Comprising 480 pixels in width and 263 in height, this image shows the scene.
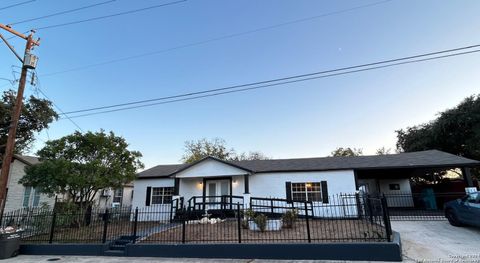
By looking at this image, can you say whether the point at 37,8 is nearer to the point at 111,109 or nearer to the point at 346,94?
the point at 111,109

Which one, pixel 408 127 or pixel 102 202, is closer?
pixel 102 202

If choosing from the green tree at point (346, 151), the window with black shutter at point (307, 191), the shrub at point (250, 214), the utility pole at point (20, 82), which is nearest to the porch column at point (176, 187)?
the shrub at point (250, 214)

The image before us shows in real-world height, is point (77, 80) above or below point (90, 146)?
above

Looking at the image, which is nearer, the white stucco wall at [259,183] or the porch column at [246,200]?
the white stucco wall at [259,183]

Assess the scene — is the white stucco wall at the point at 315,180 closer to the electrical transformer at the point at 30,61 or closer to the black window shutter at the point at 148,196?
the black window shutter at the point at 148,196

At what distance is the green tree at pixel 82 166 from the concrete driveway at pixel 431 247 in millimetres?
4478

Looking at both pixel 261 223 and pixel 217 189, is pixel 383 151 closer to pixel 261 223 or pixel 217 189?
pixel 217 189

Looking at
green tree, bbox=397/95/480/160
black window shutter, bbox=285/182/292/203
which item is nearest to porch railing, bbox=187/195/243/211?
black window shutter, bbox=285/182/292/203

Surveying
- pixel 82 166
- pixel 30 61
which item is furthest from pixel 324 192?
pixel 30 61

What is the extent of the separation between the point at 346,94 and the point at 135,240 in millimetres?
13713

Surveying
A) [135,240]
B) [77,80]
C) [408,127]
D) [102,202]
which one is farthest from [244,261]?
[408,127]

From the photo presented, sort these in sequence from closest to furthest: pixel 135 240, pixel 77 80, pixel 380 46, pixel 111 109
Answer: pixel 135 240 → pixel 380 46 → pixel 111 109 → pixel 77 80

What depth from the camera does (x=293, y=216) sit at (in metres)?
10.6

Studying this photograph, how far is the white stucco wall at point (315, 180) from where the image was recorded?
48.5 feet
